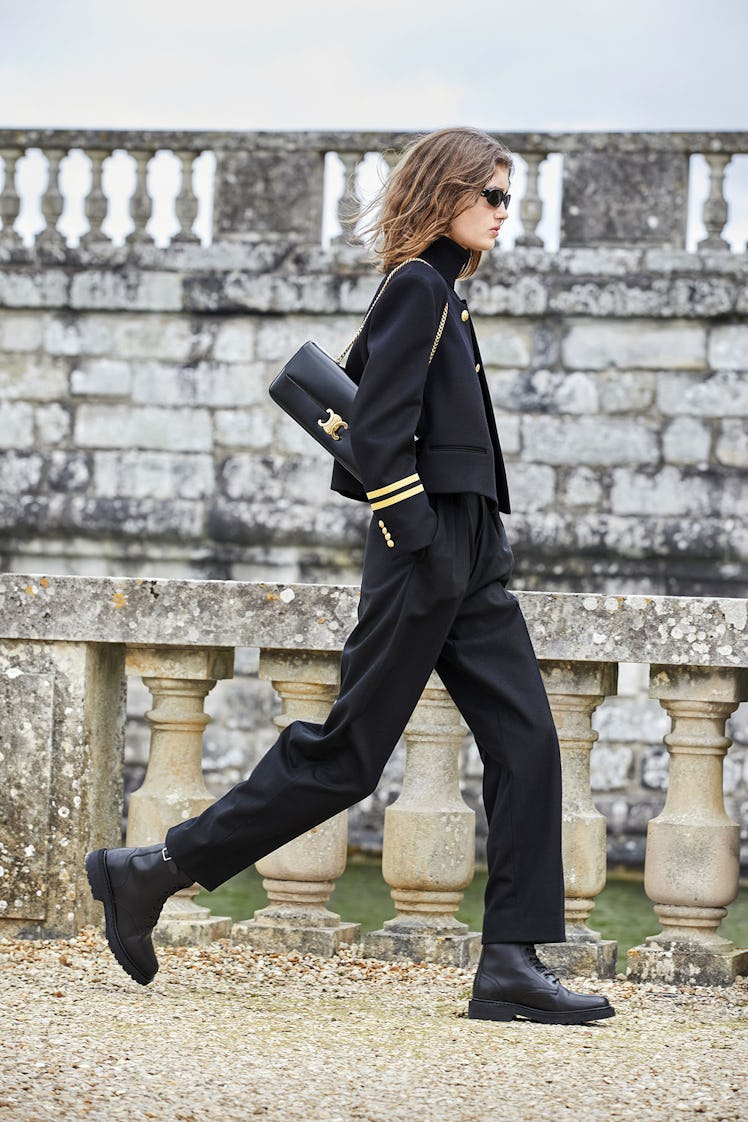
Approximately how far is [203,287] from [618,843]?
3530 millimetres

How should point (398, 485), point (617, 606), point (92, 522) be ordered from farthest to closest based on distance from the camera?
1. point (92, 522)
2. point (617, 606)
3. point (398, 485)

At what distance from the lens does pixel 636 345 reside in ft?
27.9

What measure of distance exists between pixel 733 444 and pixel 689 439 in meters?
0.22

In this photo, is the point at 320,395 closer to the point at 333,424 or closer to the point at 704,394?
the point at 333,424

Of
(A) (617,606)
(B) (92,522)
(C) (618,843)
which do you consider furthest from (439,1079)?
(B) (92,522)

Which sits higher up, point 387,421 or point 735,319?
point 735,319

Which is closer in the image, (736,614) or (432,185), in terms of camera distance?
(432,185)

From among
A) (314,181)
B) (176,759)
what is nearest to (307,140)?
(314,181)

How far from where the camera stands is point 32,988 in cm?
331

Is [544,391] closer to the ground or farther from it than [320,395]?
farther from it

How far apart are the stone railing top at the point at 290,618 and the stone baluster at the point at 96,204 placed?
5363 millimetres

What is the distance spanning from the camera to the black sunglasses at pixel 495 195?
326 centimetres

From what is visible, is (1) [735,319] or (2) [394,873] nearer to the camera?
(2) [394,873]

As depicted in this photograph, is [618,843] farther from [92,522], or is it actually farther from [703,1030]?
[703,1030]
